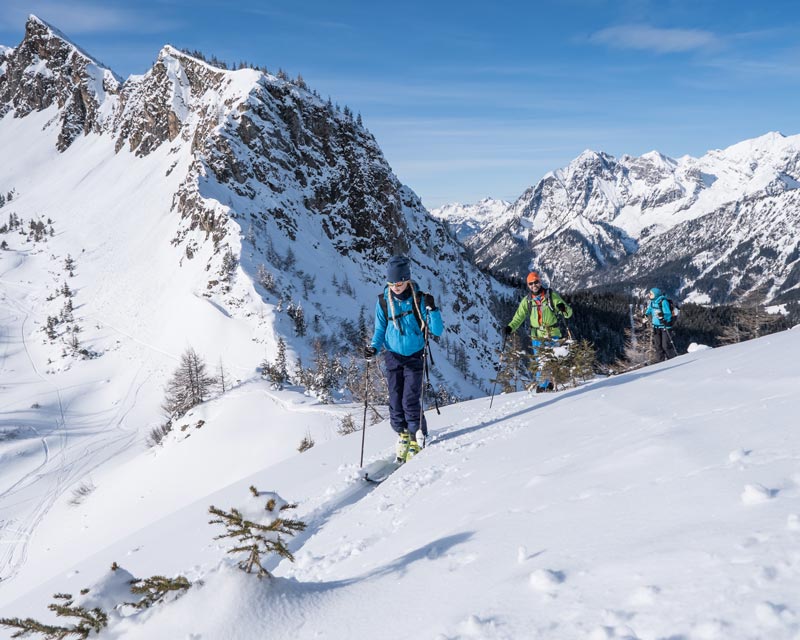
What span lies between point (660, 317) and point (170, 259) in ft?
179

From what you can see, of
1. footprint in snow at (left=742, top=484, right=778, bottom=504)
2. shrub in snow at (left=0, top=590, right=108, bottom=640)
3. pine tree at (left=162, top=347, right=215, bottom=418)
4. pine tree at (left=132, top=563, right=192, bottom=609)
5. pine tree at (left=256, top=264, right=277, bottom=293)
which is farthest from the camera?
pine tree at (left=256, top=264, right=277, bottom=293)

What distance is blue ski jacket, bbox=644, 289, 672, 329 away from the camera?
1380 centimetres

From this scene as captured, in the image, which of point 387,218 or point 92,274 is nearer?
point 92,274

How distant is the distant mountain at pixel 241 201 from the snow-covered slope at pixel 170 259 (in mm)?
317

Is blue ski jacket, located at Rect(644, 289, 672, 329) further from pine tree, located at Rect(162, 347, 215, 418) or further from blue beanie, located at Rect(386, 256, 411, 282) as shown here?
pine tree, located at Rect(162, 347, 215, 418)

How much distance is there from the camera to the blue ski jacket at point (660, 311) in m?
13.8

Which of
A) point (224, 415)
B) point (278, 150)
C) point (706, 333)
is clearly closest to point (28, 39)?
point (278, 150)

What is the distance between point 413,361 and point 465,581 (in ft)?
16.9

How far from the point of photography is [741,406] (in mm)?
4191

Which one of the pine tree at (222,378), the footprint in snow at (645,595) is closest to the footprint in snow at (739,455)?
the footprint in snow at (645,595)

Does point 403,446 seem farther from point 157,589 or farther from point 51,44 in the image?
point 51,44

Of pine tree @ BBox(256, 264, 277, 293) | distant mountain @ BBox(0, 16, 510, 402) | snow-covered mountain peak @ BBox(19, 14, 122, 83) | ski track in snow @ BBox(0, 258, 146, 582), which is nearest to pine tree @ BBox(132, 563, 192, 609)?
ski track in snow @ BBox(0, 258, 146, 582)

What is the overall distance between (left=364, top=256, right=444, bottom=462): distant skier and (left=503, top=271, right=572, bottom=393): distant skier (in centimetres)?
290

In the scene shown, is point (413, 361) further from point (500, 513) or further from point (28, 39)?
point (28, 39)
